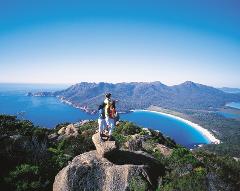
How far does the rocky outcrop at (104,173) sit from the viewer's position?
730 inches

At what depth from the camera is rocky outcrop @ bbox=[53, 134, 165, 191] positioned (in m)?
18.5

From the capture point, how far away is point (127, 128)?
5041 centimetres

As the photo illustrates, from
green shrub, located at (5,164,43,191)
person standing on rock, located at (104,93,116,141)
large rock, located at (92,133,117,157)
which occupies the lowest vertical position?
green shrub, located at (5,164,43,191)

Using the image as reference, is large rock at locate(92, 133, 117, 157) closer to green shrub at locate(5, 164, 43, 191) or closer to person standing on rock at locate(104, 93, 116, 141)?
person standing on rock at locate(104, 93, 116, 141)

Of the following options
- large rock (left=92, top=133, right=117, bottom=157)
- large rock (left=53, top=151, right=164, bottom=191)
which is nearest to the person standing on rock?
large rock (left=92, top=133, right=117, bottom=157)

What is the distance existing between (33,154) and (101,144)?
667cm

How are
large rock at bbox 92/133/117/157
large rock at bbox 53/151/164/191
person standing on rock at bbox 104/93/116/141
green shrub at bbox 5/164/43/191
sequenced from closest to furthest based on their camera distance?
1. large rock at bbox 53/151/164/191
2. green shrub at bbox 5/164/43/191
3. person standing on rock at bbox 104/93/116/141
4. large rock at bbox 92/133/117/157

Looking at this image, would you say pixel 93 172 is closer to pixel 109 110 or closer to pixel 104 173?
pixel 104 173

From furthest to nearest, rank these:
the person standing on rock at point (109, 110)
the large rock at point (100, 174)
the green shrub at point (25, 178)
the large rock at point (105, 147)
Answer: the large rock at point (105, 147), the person standing on rock at point (109, 110), the green shrub at point (25, 178), the large rock at point (100, 174)

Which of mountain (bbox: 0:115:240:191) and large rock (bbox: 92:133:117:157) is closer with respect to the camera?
mountain (bbox: 0:115:240:191)

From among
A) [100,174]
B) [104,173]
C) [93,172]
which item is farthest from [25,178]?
[104,173]

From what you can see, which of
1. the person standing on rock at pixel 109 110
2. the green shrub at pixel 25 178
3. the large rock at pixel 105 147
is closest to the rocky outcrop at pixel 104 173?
the large rock at pixel 105 147

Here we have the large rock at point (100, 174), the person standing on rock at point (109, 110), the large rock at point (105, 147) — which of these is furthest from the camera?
the large rock at point (105, 147)

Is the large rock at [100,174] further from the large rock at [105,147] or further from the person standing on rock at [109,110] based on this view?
the person standing on rock at [109,110]
